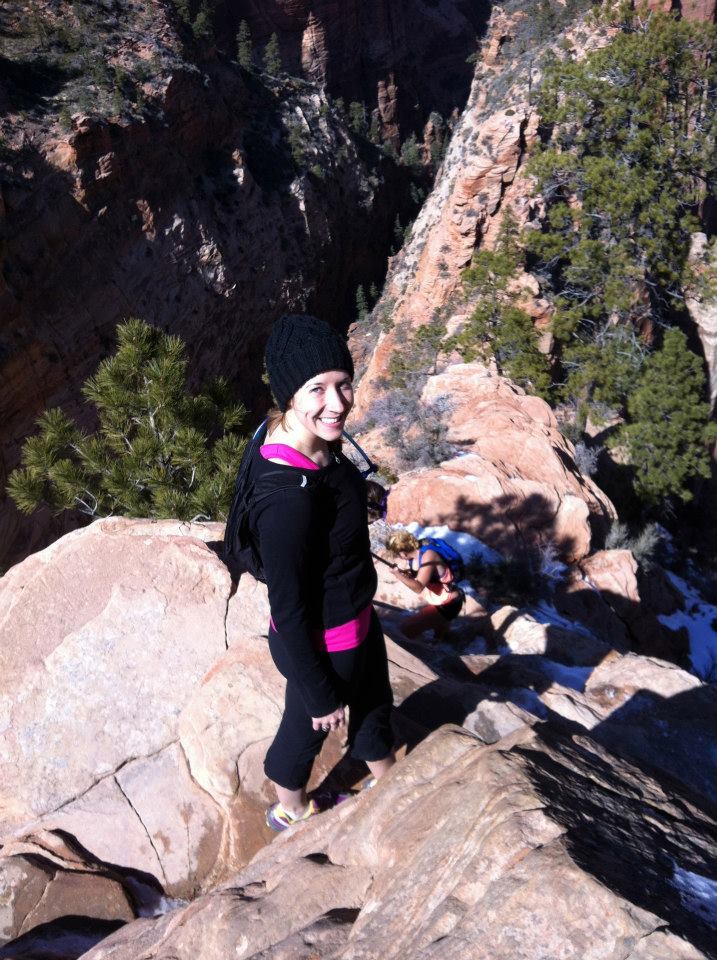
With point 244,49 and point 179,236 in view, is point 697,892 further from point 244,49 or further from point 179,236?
point 244,49

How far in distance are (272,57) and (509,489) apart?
2512cm

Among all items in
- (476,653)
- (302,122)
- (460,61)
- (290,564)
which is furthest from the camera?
(460,61)

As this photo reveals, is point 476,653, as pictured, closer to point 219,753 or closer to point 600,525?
point 219,753

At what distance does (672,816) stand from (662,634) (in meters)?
5.92

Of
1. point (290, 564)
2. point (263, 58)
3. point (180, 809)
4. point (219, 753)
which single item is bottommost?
point (180, 809)

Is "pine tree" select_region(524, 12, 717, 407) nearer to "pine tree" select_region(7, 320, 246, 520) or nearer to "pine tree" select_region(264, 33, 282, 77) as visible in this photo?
"pine tree" select_region(7, 320, 246, 520)

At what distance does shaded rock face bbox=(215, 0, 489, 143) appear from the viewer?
27.6 m

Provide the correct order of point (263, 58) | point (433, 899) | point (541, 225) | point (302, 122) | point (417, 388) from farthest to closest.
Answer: point (263, 58) → point (302, 122) → point (541, 225) → point (417, 388) → point (433, 899)

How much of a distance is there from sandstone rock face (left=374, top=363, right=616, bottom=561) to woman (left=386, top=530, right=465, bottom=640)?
2.00 metres

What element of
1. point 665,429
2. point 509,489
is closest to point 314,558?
point 509,489

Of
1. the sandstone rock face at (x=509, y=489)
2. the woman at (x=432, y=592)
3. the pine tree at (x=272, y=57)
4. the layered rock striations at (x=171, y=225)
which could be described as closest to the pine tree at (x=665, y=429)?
the sandstone rock face at (x=509, y=489)

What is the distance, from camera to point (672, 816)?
5.71ft

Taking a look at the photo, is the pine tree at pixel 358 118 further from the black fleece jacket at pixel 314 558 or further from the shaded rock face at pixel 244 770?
the black fleece jacket at pixel 314 558

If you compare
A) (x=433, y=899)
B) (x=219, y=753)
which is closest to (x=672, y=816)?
(x=433, y=899)
